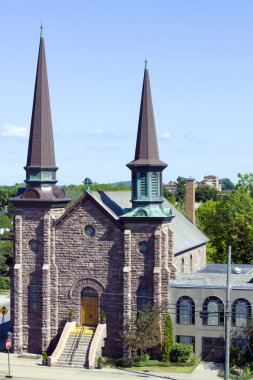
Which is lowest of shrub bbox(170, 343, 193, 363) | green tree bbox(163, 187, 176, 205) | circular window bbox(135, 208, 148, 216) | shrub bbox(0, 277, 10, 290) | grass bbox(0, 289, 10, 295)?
shrub bbox(170, 343, 193, 363)

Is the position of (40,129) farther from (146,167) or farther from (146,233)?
(146,233)

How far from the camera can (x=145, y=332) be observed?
4462cm

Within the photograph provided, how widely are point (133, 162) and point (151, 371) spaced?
42.7 ft

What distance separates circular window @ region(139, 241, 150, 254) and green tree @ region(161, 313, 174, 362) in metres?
4.30

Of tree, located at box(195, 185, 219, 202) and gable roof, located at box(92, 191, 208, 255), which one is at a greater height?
tree, located at box(195, 185, 219, 202)

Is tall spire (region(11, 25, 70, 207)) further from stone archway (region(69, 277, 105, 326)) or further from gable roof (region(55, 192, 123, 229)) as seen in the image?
stone archway (region(69, 277, 105, 326))

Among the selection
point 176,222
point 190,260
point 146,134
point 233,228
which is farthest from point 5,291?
point 146,134

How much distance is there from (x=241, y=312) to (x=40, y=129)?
57.3 ft

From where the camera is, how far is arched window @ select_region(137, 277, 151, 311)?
151 feet

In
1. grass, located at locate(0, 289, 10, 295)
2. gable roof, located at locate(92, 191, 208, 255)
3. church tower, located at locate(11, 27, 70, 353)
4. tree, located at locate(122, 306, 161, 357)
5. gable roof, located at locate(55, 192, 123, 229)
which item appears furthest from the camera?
grass, located at locate(0, 289, 10, 295)

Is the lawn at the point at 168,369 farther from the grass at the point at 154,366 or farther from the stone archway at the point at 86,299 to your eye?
the stone archway at the point at 86,299

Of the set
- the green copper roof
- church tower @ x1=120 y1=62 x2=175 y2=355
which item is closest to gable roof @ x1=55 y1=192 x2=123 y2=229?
church tower @ x1=120 y1=62 x2=175 y2=355

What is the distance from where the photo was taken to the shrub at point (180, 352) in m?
44.3

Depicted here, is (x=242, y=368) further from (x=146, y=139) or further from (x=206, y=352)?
(x=146, y=139)
